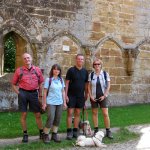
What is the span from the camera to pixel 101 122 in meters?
9.96

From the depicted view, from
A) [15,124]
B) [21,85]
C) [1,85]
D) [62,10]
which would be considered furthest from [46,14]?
[21,85]

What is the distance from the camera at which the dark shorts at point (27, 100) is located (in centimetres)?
747

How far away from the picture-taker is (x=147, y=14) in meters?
15.0

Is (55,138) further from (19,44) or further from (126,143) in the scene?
(19,44)

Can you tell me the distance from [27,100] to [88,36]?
598 centimetres

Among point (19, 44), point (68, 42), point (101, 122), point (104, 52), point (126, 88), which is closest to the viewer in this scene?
point (101, 122)

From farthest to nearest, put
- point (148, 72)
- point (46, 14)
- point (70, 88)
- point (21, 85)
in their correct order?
point (148, 72) → point (46, 14) → point (70, 88) → point (21, 85)

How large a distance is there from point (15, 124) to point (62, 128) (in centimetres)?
117

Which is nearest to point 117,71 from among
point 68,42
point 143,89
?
point 143,89

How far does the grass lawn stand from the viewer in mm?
7447

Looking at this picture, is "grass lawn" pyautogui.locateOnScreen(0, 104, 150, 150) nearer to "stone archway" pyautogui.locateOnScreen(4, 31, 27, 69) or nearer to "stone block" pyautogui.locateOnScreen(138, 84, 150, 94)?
"stone block" pyautogui.locateOnScreen(138, 84, 150, 94)

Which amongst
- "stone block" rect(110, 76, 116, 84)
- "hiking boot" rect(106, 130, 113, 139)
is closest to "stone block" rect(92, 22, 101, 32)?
"stone block" rect(110, 76, 116, 84)

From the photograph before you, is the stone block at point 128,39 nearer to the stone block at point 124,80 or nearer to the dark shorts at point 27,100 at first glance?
the stone block at point 124,80

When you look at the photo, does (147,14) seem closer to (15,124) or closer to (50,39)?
(50,39)
